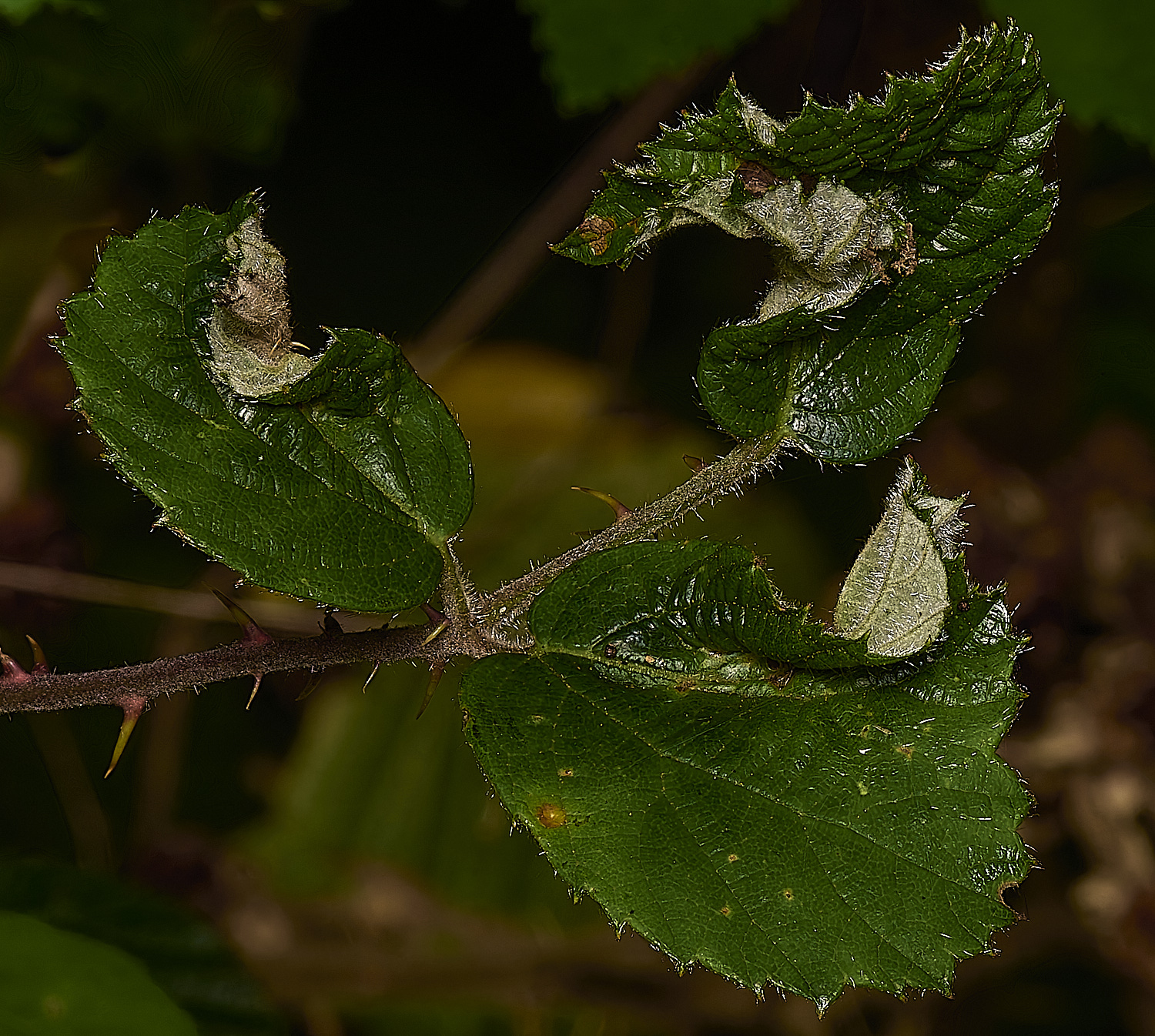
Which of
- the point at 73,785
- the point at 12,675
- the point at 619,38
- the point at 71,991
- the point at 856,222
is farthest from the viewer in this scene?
the point at 73,785

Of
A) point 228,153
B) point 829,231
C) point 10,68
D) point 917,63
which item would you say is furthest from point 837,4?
point 10,68

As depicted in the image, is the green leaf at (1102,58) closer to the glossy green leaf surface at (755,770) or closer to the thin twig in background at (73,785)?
the glossy green leaf surface at (755,770)

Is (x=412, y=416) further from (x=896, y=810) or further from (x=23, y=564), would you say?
(x=23, y=564)

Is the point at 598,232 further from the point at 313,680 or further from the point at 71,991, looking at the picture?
the point at 71,991

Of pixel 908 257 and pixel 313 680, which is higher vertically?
pixel 908 257

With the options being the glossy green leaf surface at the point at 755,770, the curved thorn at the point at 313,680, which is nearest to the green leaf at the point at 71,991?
the curved thorn at the point at 313,680

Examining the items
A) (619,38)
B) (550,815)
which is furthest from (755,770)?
(619,38)

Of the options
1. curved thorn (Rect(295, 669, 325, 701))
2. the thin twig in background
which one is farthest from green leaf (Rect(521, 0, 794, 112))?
the thin twig in background
